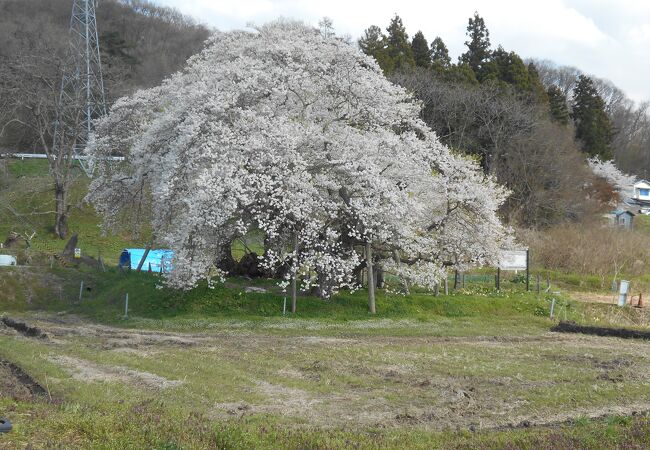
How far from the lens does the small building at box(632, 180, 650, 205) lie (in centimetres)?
9519

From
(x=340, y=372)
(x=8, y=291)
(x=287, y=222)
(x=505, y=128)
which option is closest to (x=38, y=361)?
(x=340, y=372)

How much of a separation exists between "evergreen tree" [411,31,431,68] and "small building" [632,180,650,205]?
151ft

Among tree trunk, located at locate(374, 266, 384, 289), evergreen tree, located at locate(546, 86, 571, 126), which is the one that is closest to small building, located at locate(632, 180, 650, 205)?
evergreen tree, located at locate(546, 86, 571, 126)

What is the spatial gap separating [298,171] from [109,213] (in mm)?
11710

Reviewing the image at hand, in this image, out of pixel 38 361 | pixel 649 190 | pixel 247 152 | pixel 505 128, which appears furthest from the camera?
pixel 649 190

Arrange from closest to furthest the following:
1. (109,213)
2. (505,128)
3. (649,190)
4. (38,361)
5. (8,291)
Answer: (38,361)
(8,291)
(109,213)
(505,128)
(649,190)

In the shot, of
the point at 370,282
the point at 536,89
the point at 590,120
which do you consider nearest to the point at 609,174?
the point at 590,120

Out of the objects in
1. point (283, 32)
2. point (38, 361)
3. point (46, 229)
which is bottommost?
point (38, 361)

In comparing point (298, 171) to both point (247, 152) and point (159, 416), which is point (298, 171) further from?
point (159, 416)

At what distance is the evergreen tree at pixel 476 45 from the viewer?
203ft

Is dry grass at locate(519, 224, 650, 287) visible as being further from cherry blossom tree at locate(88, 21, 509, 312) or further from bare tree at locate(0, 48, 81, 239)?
bare tree at locate(0, 48, 81, 239)

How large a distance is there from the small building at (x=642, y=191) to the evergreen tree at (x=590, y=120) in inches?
1160

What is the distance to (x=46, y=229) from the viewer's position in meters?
43.4

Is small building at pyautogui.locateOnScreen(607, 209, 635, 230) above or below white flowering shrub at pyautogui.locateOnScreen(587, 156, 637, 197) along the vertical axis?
below
